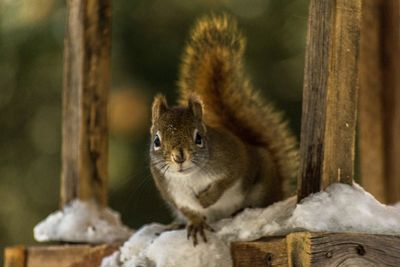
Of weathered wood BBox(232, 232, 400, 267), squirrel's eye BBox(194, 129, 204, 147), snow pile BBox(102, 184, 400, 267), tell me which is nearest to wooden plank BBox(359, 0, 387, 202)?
snow pile BBox(102, 184, 400, 267)

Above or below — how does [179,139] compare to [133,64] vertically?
Result: below

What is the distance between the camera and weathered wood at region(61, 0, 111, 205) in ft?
11.4

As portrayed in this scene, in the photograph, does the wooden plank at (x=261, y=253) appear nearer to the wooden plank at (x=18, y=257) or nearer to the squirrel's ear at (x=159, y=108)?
the squirrel's ear at (x=159, y=108)

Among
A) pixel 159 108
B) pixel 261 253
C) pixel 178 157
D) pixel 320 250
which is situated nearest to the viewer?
pixel 320 250

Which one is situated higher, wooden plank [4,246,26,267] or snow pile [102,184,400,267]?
snow pile [102,184,400,267]

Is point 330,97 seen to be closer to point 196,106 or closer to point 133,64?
point 196,106

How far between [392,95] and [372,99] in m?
0.07

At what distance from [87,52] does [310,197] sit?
4.18 feet

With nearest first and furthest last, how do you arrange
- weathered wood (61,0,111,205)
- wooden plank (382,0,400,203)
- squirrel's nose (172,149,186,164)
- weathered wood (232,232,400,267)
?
weathered wood (232,232,400,267) < squirrel's nose (172,149,186,164) < weathered wood (61,0,111,205) < wooden plank (382,0,400,203)

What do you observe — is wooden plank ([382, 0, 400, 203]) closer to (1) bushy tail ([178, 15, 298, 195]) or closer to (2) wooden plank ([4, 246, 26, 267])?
(1) bushy tail ([178, 15, 298, 195])

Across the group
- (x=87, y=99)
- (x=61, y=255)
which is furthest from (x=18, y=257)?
(x=87, y=99)

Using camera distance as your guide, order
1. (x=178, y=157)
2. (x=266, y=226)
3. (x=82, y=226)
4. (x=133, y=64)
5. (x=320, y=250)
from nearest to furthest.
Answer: (x=320, y=250) → (x=266, y=226) → (x=178, y=157) → (x=82, y=226) → (x=133, y=64)

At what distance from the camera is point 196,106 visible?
2914 mm

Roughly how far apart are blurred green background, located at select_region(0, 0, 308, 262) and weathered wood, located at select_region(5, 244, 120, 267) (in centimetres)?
174
